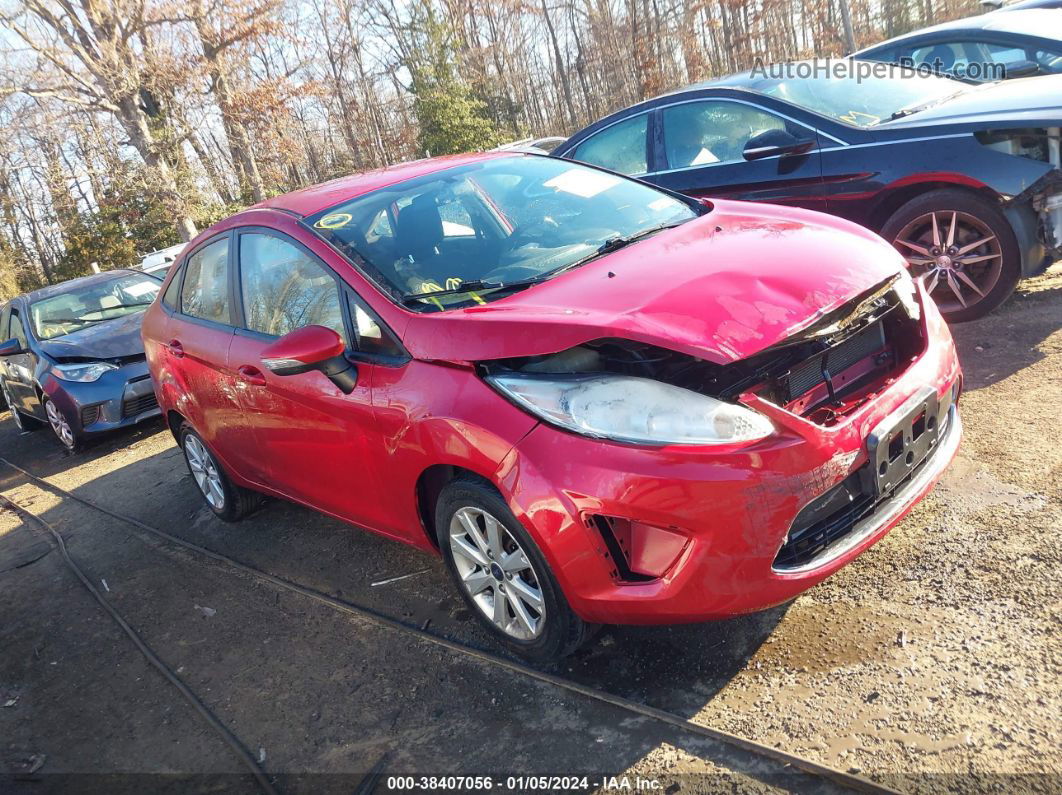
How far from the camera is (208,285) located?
173 inches

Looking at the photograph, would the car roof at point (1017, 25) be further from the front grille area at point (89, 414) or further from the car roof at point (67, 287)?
the car roof at point (67, 287)

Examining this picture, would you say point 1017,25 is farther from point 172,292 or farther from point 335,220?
point 172,292

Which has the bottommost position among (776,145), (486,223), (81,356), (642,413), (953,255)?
(953,255)

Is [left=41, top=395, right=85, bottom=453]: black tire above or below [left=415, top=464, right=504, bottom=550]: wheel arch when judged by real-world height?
below

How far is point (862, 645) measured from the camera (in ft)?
8.70

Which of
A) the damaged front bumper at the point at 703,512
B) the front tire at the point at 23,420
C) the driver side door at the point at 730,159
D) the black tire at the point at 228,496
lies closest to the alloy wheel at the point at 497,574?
the damaged front bumper at the point at 703,512

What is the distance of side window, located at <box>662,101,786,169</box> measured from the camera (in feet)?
18.5

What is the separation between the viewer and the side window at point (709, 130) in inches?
222

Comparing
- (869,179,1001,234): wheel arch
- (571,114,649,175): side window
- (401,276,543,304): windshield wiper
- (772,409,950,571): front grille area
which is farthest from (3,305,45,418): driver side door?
(772,409,950,571): front grille area

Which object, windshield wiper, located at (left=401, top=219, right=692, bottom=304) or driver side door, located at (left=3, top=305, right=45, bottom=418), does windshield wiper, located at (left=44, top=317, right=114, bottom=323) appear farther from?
windshield wiper, located at (left=401, top=219, right=692, bottom=304)

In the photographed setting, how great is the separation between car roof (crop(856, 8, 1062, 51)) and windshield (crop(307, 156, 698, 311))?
536cm

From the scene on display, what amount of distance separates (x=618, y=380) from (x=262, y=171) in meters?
30.9

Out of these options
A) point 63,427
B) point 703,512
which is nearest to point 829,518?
point 703,512

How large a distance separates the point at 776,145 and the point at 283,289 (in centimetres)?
328
